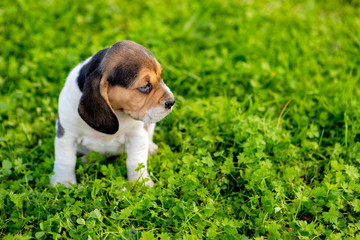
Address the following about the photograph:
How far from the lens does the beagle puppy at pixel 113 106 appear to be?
3654mm

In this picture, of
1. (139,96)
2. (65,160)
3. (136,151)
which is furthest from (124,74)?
(65,160)

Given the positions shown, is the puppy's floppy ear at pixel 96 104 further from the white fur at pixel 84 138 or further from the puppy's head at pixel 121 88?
the white fur at pixel 84 138

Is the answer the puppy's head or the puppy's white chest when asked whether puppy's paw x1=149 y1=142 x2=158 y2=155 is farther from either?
the puppy's head

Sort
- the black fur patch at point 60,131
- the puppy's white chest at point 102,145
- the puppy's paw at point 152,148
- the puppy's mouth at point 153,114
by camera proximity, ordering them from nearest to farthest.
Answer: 1. the puppy's mouth at point 153,114
2. the black fur patch at point 60,131
3. the puppy's white chest at point 102,145
4. the puppy's paw at point 152,148

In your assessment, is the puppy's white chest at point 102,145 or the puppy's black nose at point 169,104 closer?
the puppy's black nose at point 169,104

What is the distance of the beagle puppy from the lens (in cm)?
365

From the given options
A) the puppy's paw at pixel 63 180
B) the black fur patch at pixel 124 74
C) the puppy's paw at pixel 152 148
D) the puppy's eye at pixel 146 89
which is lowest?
the puppy's paw at pixel 63 180

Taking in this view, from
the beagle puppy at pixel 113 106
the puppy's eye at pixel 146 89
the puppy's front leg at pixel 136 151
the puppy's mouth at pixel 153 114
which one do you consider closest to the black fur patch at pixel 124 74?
the beagle puppy at pixel 113 106

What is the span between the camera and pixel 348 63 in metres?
6.25

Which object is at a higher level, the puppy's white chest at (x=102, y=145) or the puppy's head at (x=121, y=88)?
the puppy's head at (x=121, y=88)

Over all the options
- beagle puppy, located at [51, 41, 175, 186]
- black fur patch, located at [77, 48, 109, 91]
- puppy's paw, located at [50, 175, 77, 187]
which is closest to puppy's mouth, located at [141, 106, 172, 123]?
beagle puppy, located at [51, 41, 175, 186]

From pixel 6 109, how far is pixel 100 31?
2.50m

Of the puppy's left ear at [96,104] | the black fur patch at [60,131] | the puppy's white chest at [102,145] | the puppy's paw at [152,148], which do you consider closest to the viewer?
the puppy's left ear at [96,104]

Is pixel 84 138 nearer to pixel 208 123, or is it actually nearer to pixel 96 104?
pixel 96 104
